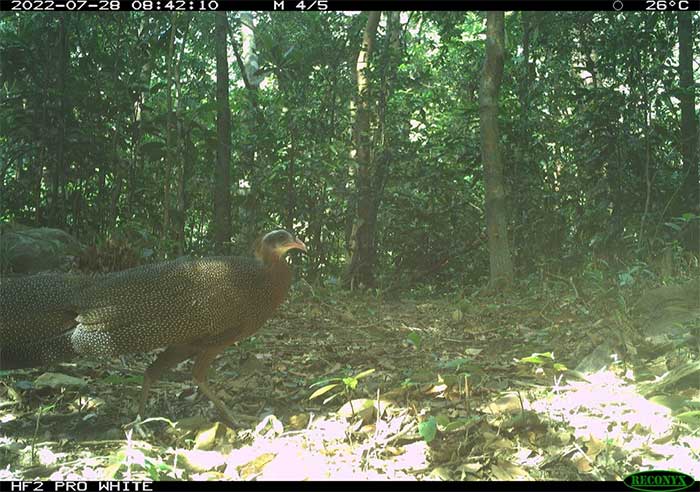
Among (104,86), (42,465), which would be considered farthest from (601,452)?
(104,86)

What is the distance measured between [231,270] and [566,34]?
5.85ft

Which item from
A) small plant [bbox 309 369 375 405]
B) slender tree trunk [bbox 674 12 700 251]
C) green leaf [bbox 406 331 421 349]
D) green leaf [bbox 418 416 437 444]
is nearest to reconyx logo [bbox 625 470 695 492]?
green leaf [bbox 418 416 437 444]

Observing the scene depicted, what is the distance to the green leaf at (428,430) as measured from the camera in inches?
74.5

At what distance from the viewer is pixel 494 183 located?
3.03 metres

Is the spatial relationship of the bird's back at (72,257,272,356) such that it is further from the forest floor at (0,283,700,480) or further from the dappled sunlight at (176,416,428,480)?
the dappled sunlight at (176,416,428,480)

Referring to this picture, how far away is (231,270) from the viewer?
255cm

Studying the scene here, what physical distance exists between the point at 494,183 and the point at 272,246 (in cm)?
112

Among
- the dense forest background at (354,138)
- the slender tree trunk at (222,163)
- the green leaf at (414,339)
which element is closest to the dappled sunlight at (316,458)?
the green leaf at (414,339)

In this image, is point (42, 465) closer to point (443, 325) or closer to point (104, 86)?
point (443, 325)

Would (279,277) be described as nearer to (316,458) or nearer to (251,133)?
(316,458)

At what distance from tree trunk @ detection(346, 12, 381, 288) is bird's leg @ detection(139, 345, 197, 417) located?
3.33 feet

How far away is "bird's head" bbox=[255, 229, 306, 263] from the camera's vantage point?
2650mm

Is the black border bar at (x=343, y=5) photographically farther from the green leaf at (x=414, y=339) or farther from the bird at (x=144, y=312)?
the green leaf at (x=414, y=339)

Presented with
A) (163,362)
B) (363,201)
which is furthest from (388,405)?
(363,201)
